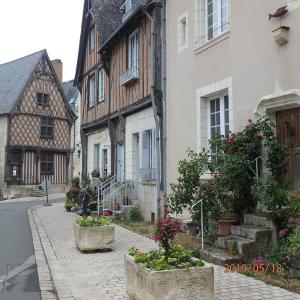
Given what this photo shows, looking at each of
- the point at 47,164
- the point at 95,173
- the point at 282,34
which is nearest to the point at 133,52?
the point at 95,173

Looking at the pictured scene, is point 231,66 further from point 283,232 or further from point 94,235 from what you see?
point 94,235

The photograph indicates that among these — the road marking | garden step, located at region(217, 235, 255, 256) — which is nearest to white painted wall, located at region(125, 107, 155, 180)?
the road marking

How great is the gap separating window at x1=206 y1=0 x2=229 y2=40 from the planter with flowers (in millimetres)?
6423

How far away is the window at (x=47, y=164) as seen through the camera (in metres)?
36.7

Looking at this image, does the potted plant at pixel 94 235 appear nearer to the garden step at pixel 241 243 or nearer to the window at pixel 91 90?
the garden step at pixel 241 243

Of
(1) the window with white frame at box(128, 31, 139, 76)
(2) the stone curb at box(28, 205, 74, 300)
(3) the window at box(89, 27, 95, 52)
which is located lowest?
(2) the stone curb at box(28, 205, 74, 300)

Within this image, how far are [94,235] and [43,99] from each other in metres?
30.0

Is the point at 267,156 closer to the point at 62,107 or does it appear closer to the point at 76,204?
the point at 76,204

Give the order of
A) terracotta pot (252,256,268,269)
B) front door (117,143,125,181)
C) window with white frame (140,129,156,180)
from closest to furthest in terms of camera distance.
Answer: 1. terracotta pot (252,256,268,269)
2. window with white frame (140,129,156,180)
3. front door (117,143,125,181)

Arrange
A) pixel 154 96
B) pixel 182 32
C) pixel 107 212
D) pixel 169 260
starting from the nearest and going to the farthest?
pixel 169 260 → pixel 182 32 → pixel 154 96 → pixel 107 212

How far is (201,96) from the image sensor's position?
34.3 ft

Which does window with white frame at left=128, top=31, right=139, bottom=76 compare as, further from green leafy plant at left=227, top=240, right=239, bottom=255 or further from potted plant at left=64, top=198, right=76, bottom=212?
green leafy plant at left=227, top=240, right=239, bottom=255

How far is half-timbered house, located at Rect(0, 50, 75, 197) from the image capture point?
34125mm
